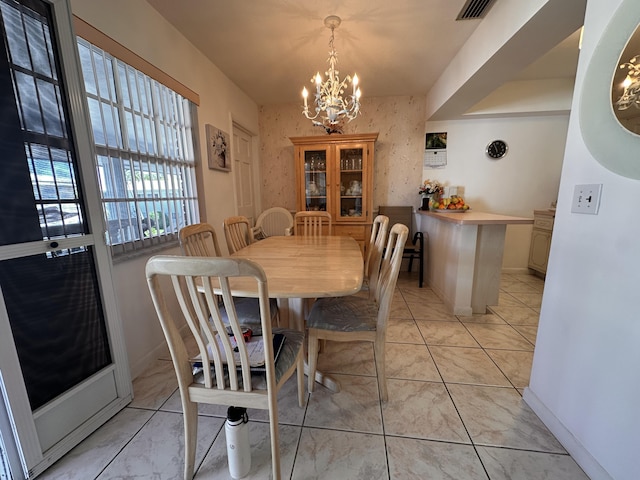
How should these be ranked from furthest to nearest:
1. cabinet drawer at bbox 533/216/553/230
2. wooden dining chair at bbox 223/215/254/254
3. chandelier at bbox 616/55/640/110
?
cabinet drawer at bbox 533/216/553/230 < wooden dining chair at bbox 223/215/254/254 < chandelier at bbox 616/55/640/110

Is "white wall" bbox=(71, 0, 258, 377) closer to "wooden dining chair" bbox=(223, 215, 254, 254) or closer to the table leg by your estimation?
"wooden dining chair" bbox=(223, 215, 254, 254)

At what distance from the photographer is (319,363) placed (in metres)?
1.75

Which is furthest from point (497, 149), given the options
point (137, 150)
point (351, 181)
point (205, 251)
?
point (137, 150)

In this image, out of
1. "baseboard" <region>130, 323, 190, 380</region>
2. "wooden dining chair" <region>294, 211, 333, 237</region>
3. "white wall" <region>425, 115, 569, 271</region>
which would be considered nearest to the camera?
"baseboard" <region>130, 323, 190, 380</region>

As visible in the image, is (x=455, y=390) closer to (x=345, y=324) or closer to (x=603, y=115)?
(x=345, y=324)

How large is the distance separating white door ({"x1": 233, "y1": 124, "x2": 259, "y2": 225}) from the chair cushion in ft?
6.49

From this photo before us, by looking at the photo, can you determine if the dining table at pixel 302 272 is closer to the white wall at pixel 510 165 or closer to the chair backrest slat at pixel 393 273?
the chair backrest slat at pixel 393 273

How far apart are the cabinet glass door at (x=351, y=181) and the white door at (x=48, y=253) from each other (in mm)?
2651

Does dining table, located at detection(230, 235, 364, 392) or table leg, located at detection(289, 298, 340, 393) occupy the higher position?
dining table, located at detection(230, 235, 364, 392)

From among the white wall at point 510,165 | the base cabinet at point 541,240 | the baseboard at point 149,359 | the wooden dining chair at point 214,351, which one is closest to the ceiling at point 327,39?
the white wall at point 510,165

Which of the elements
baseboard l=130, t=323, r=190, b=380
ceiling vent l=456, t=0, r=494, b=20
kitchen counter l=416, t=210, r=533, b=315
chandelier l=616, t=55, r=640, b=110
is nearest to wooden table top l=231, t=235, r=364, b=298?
baseboard l=130, t=323, r=190, b=380

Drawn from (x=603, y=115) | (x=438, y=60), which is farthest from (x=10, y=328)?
(x=438, y=60)

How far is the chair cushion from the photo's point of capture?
1.36m

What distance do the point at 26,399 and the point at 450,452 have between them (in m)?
1.77
